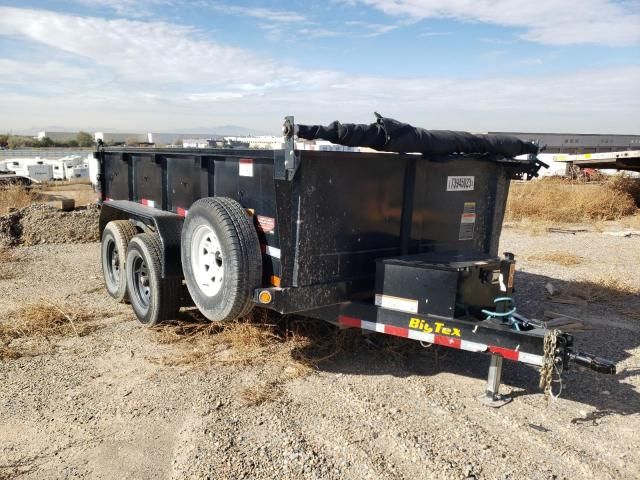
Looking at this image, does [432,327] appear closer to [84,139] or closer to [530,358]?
[530,358]

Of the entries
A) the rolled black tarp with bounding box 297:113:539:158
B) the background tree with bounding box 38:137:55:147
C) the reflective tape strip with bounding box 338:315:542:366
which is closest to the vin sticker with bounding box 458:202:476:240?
the rolled black tarp with bounding box 297:113:539:158

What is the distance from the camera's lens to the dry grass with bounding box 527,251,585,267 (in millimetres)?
8740

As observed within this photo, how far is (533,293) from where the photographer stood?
270 inches

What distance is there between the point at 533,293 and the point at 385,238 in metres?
3.58

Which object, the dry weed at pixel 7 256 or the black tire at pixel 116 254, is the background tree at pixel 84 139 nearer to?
the dry weed at pixel 7 256

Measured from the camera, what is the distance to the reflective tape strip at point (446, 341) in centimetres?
338

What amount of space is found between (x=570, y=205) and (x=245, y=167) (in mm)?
12478

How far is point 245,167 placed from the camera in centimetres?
411

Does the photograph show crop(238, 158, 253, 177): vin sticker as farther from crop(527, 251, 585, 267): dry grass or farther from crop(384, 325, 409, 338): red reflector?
crop(527, 251, 585, 267): dry grass

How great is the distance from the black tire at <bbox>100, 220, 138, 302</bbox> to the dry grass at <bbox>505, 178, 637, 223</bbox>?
10847mm

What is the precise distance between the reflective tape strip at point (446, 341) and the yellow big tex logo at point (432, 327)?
3cm

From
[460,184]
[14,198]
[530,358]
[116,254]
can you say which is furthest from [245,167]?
[14,198]

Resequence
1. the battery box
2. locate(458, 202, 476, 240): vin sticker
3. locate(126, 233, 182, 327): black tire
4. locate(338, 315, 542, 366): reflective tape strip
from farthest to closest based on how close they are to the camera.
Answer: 1. locate(126, 233, 182, 327): black tire
2. locate(458, 202, 476, 240): vin sticker
3. the battery box
4. locate(338, 315, 542, 366): reflective tape strip

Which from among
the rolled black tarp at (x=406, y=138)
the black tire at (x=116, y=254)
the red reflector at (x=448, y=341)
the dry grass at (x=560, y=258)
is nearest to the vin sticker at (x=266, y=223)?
the rolled black tarp at (x=406, y=138)
